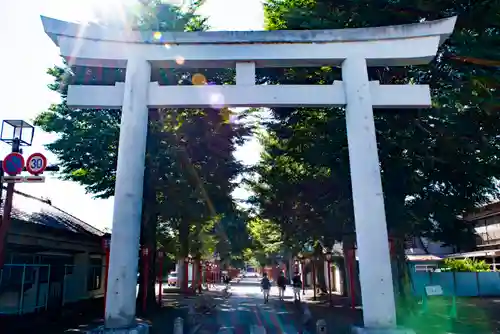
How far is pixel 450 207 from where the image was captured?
15867mm

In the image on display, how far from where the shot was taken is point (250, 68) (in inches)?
368

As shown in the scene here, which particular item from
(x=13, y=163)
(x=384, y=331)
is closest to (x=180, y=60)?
(x=13, y=163)

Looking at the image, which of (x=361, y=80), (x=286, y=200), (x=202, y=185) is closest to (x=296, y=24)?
(x=361, y=80)

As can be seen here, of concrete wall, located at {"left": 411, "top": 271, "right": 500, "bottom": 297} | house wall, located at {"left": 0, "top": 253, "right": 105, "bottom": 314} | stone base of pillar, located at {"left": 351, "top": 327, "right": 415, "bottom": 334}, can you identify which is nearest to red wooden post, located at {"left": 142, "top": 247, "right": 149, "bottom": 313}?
house wall, located at {"left": 0, "top": 253, "right": 105, "bottom": 314}

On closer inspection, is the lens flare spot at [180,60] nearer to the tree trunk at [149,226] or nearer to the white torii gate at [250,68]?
the white torii gate at [250,68]

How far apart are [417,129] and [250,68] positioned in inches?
261

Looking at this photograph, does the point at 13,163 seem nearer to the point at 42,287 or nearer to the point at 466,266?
the point at 42,287

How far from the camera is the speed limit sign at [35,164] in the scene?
8561mm

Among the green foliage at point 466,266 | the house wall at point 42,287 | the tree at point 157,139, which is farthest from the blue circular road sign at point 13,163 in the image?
the green foliage at point 466,266

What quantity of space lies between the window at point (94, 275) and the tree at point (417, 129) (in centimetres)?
1244

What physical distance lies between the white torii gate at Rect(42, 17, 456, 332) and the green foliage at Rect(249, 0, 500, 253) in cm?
206

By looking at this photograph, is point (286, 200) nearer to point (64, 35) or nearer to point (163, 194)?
point (163, 194)

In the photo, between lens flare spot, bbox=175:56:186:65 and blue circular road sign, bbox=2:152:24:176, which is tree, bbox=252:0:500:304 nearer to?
lens flare spot, bbox=175:56:186:65

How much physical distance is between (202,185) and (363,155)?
33.5 feet
